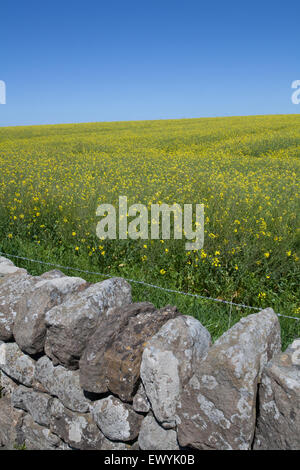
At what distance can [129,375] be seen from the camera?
2.32 m

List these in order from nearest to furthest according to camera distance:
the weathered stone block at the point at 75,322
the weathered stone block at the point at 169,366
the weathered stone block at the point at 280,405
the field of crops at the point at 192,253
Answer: the weathered stone block at the point at 280,405 → the weathered stone block at the point at 169,366 → the weathered stone block at the point at 75,322 → the field of crops at the point at 192,253

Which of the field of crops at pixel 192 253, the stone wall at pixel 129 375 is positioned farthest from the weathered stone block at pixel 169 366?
→ the field of crops at pixel 192 253

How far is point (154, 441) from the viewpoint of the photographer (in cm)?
236

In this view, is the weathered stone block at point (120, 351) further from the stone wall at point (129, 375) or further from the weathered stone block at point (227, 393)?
the weathered stone block at point (227, 393)

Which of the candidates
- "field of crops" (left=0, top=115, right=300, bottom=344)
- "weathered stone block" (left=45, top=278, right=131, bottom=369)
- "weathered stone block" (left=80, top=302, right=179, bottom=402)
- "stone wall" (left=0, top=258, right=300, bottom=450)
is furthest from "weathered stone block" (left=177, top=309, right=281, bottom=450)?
"field of crops" (left=0, top=115, right=300, bottom=344)

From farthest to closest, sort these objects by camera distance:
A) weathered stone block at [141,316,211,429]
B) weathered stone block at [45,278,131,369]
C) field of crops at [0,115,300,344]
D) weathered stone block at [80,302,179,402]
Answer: field of crops at [0,115,300,344] < weathered stone block at [45,278,131,369] < weathered stone block at [80,302,179,402] < weathered stone block at [141,316,211,429]

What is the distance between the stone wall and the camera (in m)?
1.98

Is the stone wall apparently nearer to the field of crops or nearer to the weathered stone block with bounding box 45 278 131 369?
the weathered stone block with bounding box 45 278 131 369

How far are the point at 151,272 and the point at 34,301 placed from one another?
1.90 m

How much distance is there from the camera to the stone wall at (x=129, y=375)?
198cm

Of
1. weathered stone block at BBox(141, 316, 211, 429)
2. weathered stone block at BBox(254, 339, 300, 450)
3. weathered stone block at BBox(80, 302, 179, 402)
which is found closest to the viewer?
weathered stone block at BBox(254, 339, 300, 450)

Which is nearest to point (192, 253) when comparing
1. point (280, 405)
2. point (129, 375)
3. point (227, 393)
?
point (129, 375)
